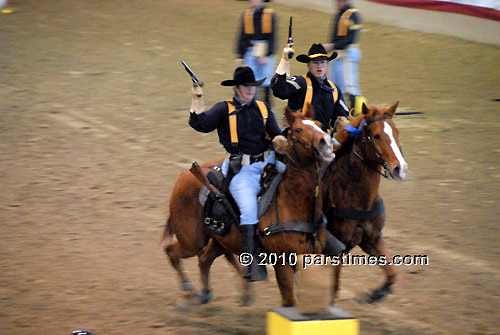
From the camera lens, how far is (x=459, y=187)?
10.9m

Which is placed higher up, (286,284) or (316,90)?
(316,90)

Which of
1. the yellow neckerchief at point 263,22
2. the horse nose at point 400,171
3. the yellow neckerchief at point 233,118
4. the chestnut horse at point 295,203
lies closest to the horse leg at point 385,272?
the chestnut horse at point 295,203

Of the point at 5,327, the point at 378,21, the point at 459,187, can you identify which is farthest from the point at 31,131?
the point at 378,21

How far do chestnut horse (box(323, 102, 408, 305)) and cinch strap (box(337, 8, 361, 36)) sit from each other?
4859 mm

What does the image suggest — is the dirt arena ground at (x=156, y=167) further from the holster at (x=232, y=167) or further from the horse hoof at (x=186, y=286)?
the holster at (x=232, y=167)

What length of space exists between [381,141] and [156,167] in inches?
219

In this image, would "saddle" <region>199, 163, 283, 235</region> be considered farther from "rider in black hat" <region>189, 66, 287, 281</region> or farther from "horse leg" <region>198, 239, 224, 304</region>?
"horse leg" <region>198, 239, 224, 304</region>

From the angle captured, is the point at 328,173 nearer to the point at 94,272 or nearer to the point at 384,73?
the point at 94,272

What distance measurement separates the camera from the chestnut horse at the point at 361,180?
6.84 meters

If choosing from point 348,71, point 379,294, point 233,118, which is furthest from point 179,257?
point 348,71

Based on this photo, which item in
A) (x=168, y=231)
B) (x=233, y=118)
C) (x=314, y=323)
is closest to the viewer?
(x=314, y=323)

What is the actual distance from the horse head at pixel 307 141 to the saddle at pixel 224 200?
35 centimetres

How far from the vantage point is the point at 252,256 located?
7059 millimetres

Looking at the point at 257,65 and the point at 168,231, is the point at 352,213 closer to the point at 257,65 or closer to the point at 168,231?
the point at 168,231
